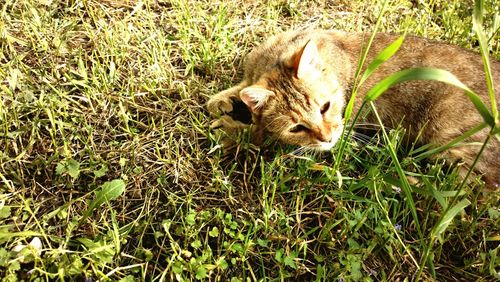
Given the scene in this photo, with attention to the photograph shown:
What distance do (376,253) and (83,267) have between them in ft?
4.83

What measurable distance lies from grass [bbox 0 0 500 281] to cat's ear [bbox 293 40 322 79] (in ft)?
1.58

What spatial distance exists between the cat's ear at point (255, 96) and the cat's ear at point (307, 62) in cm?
21

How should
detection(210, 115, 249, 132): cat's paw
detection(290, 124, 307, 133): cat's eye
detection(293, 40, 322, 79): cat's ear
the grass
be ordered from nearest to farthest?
the grass, detection(293, 40, 322, 79): cat's ear, detection(290, 124, 307, 133): cat's eye, detection(210, 115, 249, 132): cat's paw

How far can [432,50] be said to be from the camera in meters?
2.79

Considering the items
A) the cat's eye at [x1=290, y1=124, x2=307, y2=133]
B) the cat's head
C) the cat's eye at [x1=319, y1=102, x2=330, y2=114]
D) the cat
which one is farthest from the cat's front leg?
the cat's eye at [x1=319, y1=102, x2=330, y2=114]

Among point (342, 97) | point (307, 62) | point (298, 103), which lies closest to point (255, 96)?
point (298, 103)

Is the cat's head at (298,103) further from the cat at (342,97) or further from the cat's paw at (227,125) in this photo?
the cat's paw at (227,125)

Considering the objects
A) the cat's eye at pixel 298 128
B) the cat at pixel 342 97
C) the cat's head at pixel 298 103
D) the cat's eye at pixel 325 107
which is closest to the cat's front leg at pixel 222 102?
the cat at pixel 342 97

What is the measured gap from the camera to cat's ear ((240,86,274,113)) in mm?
2510

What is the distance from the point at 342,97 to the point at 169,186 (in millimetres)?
1249

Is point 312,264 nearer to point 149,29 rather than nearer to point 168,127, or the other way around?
point 168,127

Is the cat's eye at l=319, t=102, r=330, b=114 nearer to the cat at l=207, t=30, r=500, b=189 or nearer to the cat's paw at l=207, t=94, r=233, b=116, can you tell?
the cat at l=207, t=30, r=500, b=189

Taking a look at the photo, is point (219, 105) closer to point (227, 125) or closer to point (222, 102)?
point (222, 102)

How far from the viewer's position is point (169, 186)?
2.52 m
